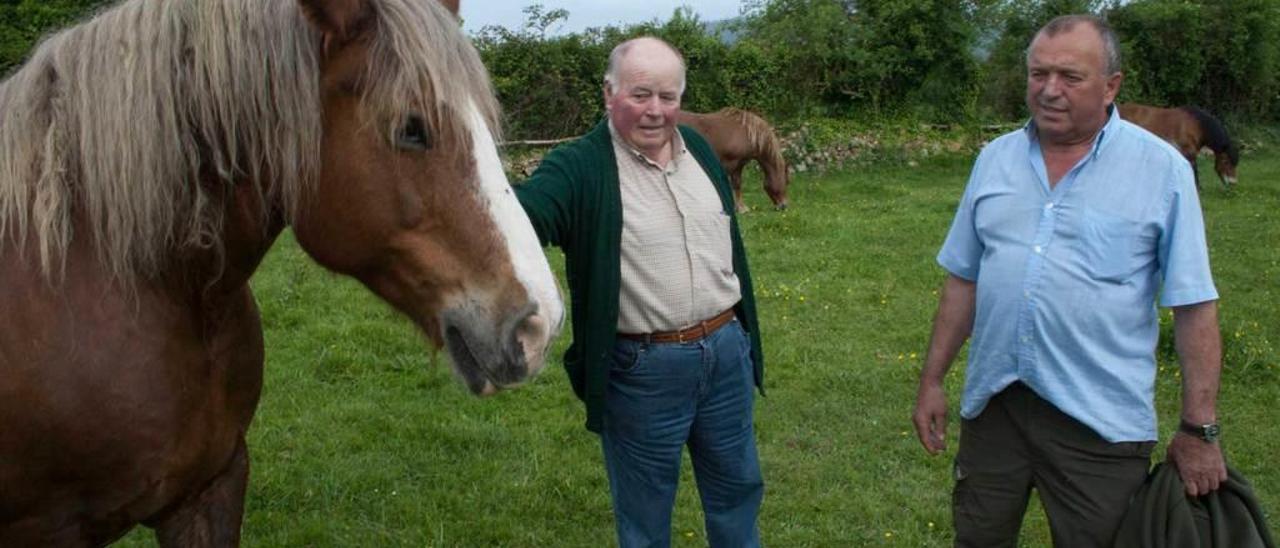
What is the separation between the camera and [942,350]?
3.16 metres

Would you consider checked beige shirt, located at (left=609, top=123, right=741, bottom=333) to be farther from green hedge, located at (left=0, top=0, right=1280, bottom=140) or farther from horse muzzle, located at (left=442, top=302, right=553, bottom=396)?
green hedge, located at (left=0, top=0, right=1280, bottom=140)

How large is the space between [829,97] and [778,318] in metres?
12.3

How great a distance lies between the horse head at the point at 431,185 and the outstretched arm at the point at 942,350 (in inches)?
59.0

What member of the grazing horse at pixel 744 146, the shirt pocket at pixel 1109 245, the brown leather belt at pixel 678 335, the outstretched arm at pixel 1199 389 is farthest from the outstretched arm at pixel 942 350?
the grazing horse at pixel 744 146

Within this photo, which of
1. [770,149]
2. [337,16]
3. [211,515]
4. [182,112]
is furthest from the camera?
[770,149]

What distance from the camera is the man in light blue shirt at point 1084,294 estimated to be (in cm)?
271

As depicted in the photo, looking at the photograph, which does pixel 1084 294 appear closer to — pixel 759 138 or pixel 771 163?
pixel 771 163

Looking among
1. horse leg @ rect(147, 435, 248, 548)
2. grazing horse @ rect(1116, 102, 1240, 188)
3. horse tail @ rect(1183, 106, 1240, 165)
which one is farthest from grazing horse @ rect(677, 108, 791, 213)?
horse leg @ rect(147, 435, 248, 548)

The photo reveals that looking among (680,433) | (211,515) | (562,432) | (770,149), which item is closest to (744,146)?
(770,149)

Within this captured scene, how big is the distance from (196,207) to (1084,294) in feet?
6.77

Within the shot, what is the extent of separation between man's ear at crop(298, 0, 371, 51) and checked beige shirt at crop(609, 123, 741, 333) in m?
0.99

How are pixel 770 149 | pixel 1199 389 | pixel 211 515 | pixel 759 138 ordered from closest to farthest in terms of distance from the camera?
pixel 211 515 < pixel 1199 389 < pixel 770 149 < pixel 759 138

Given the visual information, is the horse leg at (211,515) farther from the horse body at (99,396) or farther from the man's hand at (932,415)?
the man's hand at (932,415)

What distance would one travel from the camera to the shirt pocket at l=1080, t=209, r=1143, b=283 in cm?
271
